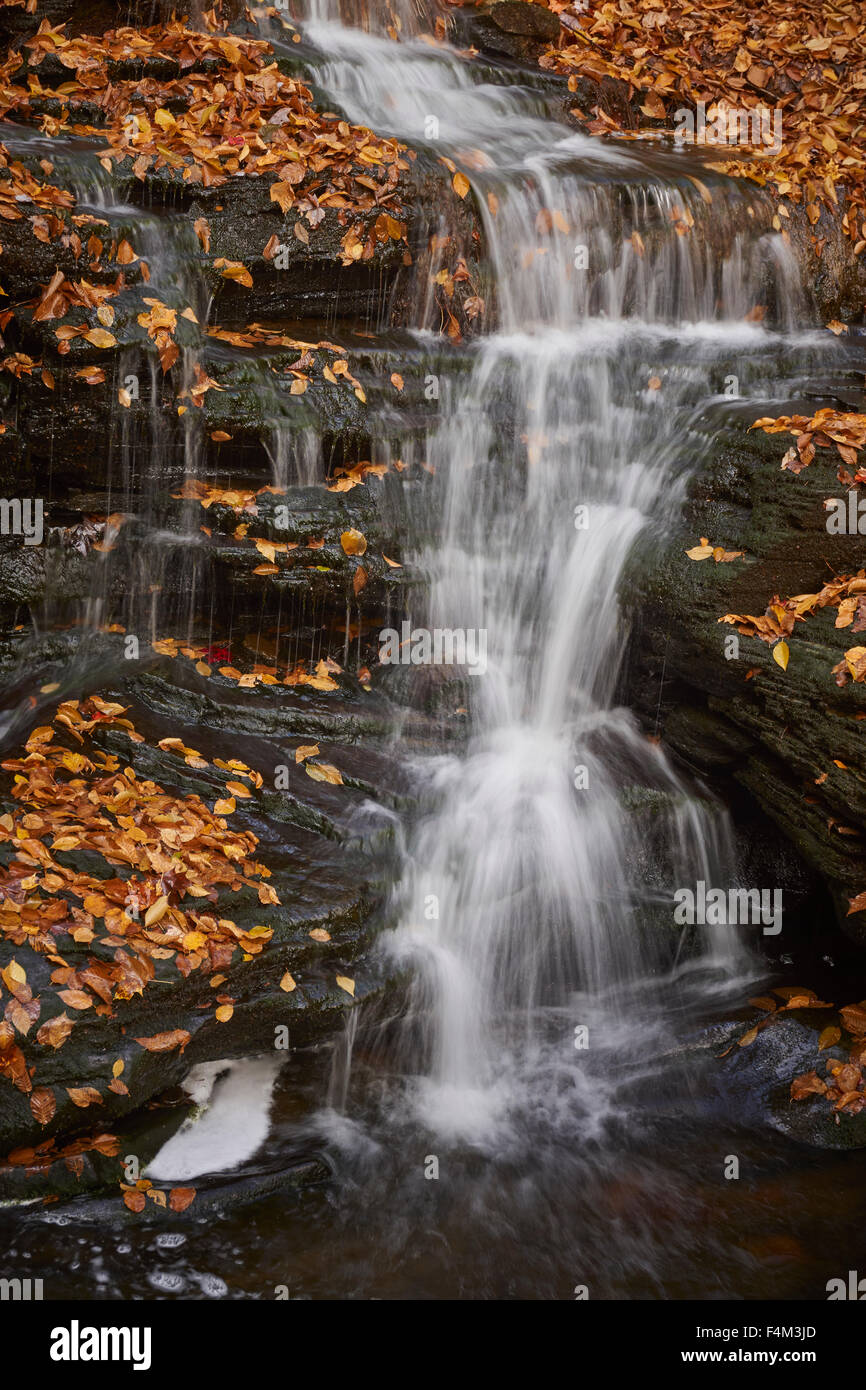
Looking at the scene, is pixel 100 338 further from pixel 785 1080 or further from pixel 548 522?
pixel 785 1080

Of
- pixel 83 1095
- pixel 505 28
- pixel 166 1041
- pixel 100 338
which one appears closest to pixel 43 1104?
pixel 83 1095

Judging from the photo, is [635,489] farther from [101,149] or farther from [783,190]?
[101,149]

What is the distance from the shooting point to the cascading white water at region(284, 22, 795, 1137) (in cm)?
541

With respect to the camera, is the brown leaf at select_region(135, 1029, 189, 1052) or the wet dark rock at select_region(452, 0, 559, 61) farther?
the wet dark rock at select_region(452, 0, 559, 61)

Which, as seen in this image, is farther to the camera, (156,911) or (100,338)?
(100,338)

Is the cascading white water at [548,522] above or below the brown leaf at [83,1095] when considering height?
above

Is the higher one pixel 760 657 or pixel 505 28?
pixel 505 28

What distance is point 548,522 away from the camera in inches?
262

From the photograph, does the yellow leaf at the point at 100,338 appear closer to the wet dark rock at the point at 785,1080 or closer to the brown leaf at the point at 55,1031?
the brown leaf at the point at 55,1031

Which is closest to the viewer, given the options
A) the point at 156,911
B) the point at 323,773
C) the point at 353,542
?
the point at 156,911

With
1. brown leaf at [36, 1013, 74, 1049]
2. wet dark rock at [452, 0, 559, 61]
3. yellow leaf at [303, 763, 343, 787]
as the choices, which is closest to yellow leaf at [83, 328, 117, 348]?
yellow leaf at [303, 763, 343, 787]

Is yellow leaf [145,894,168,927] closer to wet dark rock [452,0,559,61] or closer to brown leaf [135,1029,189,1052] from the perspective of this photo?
brown leaf [135,1029,189,1052]

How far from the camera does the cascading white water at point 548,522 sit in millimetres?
5406

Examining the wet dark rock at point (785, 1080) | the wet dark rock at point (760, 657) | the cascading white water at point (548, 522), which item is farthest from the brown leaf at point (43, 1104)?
the wet dark rock at point (760, 657)
